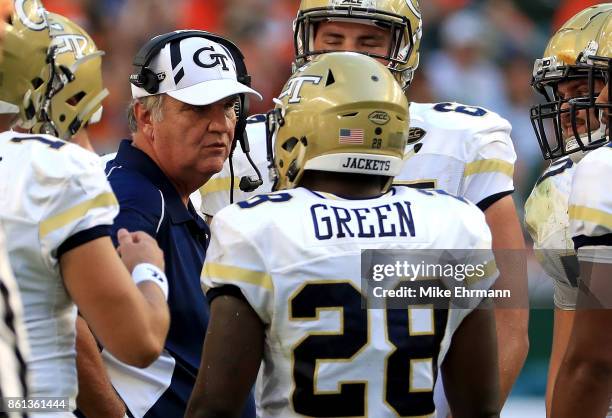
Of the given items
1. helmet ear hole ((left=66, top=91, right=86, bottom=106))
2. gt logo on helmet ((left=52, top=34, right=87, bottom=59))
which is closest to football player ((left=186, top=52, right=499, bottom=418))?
helmet ear hole ((left=66, top=91, right=86, bottom=106))

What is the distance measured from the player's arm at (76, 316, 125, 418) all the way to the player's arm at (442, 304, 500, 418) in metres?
0.82

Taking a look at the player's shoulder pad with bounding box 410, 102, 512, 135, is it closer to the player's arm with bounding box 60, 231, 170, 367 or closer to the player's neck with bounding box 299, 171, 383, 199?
the player's neck with bounding box 299, 171, 383, 199

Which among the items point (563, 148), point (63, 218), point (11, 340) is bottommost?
point (563, 148)

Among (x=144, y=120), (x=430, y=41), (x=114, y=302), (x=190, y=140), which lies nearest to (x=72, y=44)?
(x=144, y=120)

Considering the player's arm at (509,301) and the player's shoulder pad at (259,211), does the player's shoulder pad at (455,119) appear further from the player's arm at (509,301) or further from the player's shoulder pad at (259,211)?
the player's shoulder pad at (259,211)

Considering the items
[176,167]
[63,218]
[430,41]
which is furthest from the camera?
[430,41]

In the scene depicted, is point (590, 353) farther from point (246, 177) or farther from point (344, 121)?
point (246, 177)

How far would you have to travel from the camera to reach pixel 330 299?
2457 mm

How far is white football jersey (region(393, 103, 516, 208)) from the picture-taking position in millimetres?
3545

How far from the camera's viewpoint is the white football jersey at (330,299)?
2445 mm

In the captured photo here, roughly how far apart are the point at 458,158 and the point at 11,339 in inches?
66.5

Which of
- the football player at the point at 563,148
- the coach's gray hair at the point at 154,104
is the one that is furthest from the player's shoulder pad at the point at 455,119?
the coach's gray hair at the point at 154,104

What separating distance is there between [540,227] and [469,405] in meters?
1.30

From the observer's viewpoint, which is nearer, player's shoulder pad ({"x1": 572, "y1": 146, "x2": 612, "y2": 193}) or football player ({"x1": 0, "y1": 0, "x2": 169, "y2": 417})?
football player ({"x1": 0, "y1": 0, "x2": 169, "y2": 417})
